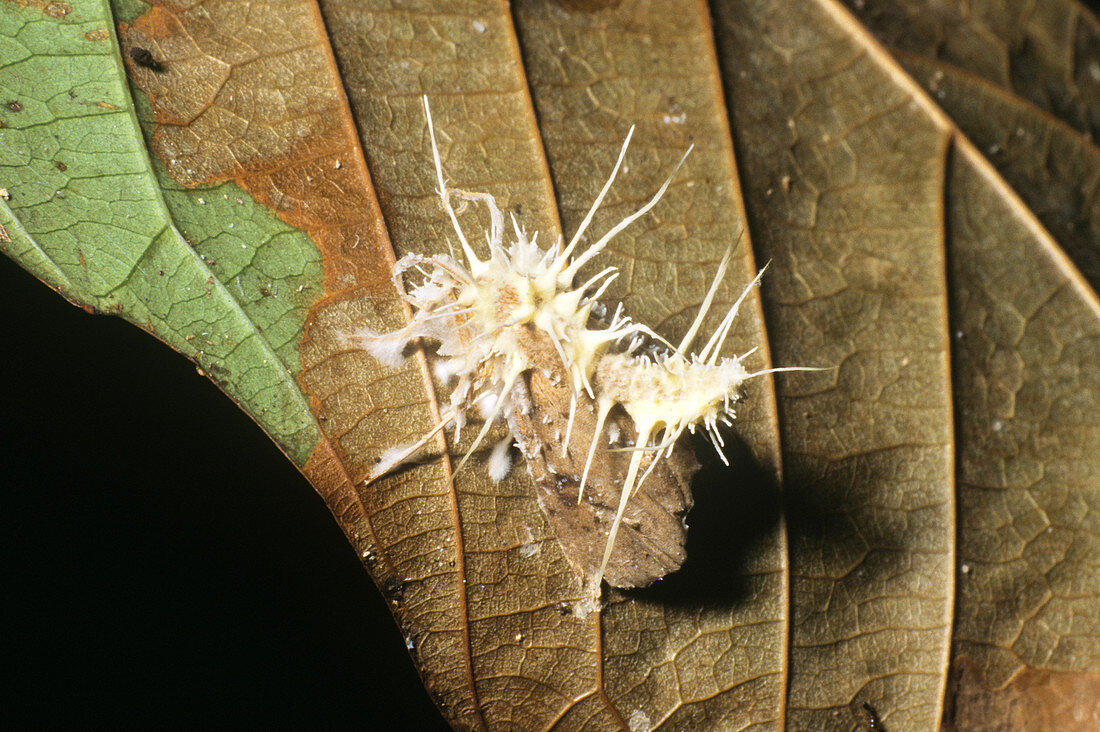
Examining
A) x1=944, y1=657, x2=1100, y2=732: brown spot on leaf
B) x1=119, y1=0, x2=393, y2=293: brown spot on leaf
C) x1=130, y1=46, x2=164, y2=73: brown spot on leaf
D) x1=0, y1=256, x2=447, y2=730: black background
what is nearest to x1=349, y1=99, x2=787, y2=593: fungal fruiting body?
x1=119, y1=0, x2=393, y2=293: brown spot on leaf

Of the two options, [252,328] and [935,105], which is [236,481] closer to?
[252,328]

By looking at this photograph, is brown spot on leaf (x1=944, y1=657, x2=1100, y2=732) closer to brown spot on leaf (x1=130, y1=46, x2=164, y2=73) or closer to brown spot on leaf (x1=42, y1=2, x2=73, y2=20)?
brown spot on leaf (x1=130, y1=46, x2=164, y2=73)

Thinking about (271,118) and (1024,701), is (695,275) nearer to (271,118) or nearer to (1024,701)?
(271,118)

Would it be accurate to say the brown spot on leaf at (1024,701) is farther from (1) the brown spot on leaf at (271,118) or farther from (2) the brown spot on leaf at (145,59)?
(2) the brown spot on leaf at (145,59)

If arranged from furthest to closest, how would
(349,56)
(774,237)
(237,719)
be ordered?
(237,719)
(774,237)
(349,56)

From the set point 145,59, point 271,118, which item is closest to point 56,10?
point 145,59

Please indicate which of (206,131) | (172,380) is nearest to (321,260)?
(206,131)
